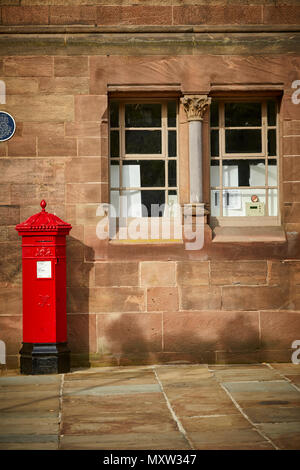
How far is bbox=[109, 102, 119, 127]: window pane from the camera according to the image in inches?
347

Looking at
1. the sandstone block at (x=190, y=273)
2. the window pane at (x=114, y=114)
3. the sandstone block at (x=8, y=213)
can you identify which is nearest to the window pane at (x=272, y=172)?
the sandstone block at (x=190, y=273)

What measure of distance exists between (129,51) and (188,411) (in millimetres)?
4473

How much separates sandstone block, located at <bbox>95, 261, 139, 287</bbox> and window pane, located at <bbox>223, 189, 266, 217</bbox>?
1419 mm

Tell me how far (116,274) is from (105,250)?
1.05ft

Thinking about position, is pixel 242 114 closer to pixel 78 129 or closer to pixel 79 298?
pixel 78 129

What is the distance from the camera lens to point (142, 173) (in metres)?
8.84

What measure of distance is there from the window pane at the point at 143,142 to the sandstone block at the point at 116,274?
4.78ft

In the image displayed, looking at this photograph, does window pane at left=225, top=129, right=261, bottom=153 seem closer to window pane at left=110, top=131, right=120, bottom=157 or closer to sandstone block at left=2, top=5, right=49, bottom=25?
window pane at left=110, top=131, right=120, bottom=157

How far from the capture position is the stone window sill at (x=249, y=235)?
858 centimetres

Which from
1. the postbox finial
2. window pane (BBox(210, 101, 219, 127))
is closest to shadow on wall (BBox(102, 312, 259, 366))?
the postbox finial

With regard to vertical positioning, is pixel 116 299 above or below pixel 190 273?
below

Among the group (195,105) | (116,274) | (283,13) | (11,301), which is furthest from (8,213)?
(283,13)

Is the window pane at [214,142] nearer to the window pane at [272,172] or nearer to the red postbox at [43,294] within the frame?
the window pane at [272,172]
